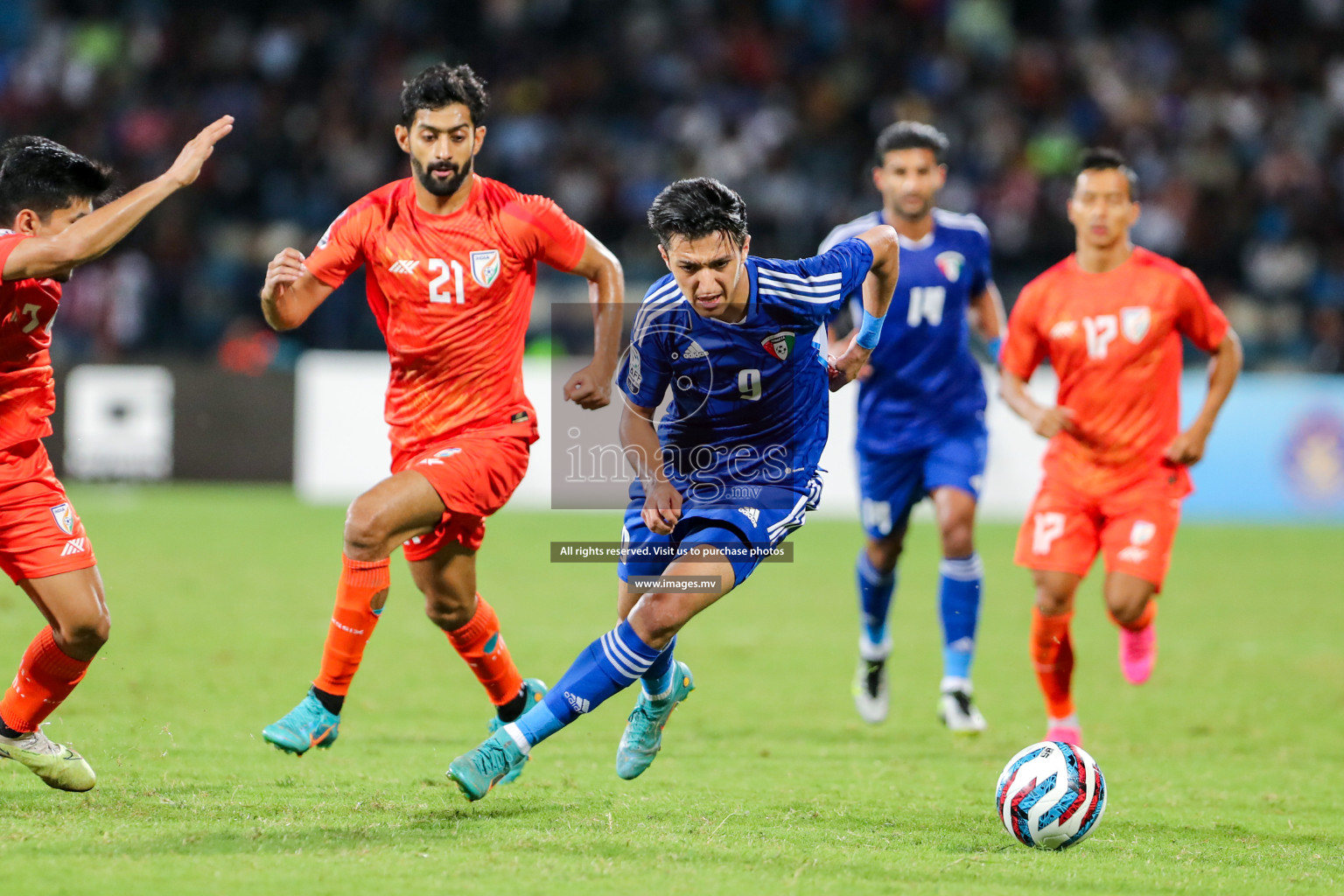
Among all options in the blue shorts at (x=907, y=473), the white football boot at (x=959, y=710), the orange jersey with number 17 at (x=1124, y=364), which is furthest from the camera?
the blue shorts at (x=907, y=473)

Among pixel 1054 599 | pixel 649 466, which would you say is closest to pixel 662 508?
pixel 649 466

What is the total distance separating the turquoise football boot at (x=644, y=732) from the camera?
529cm

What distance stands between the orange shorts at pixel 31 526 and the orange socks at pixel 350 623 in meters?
0.88

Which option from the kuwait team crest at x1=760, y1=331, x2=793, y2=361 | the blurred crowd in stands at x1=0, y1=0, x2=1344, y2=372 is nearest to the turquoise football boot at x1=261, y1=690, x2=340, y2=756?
the kuwait team crest at x1=760, y1=331, x2=793, y2=361

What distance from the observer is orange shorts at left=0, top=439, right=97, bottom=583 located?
4.99m

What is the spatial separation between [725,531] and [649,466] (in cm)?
38

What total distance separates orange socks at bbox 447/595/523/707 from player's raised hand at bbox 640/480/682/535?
102cm

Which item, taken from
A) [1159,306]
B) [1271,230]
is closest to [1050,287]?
[1159,306]

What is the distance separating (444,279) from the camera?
18.8 feet

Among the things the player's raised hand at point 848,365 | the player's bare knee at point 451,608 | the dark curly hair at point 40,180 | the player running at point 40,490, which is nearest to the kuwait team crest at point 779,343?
the player's raised hand at point 848,365

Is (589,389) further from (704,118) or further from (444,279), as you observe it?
(704,118)

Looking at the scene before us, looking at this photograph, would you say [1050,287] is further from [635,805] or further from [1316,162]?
[1316,162]

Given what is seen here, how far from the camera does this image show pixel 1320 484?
627 inches

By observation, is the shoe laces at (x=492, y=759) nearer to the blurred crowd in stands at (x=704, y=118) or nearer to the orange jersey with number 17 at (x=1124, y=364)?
the orange jersey with number 17 at (x=1124, y=364)
